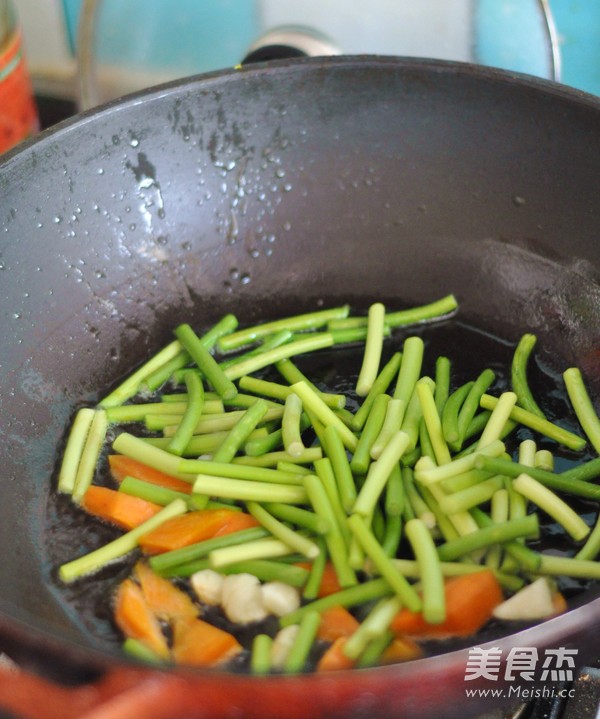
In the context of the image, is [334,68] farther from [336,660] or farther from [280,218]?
[336,660]

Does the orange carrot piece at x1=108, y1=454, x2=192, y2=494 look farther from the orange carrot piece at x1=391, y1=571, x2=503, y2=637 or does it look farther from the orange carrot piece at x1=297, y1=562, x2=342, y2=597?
the orange carrot piece at x1=391, y1=571, x2=503, y2=637

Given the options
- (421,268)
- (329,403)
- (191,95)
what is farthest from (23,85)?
(329,403)

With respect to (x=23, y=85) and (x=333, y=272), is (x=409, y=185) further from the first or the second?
(x=23, y=85)

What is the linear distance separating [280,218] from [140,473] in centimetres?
78

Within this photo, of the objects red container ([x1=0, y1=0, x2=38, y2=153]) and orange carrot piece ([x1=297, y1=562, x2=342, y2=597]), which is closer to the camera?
orange carrot piece ([x1=297, y1=562, x2=342, y2=597])

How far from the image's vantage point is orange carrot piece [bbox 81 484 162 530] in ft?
5.08

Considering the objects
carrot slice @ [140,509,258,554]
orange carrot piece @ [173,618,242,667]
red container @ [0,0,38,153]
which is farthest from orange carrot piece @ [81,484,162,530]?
red container @ [0,0,38,153]

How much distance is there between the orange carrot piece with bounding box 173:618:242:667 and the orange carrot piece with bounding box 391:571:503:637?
0.27 m

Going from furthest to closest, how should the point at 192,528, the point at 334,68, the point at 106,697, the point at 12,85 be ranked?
the point at 12,85 → the point at 334,68 → the point at 192,528 → the point at 106,697

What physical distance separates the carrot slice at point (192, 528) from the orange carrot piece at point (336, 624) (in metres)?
0.26

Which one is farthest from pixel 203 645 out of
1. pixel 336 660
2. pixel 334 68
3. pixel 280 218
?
pixel 334 68

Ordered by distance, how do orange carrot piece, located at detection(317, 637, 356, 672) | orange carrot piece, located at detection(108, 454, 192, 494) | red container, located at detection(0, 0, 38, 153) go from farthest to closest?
red container, located at detection(0, 0, 38, 153) → orange carrot piece, located at detection(108, 454, 192, 494) → orange carrot piece, located at detection(317, 637, 356, 672)

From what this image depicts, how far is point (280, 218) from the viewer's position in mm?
2082

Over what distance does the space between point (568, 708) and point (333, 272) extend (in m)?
1.16
